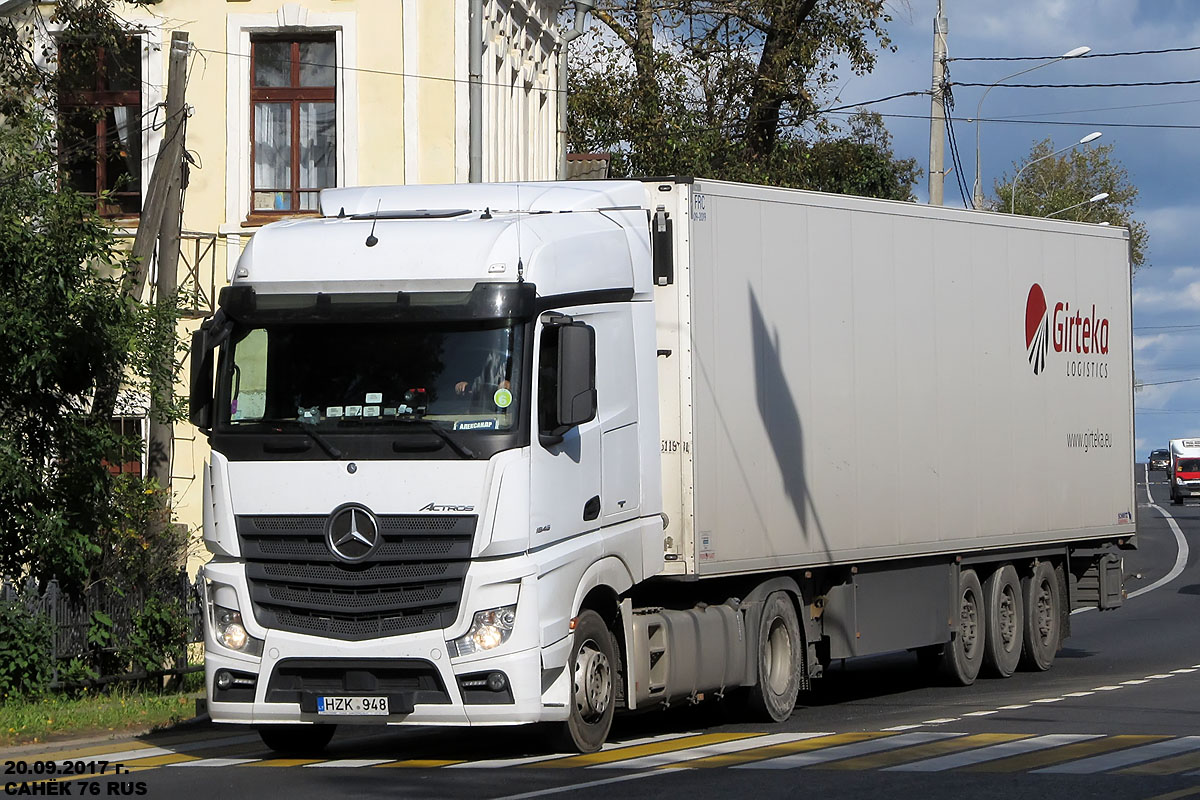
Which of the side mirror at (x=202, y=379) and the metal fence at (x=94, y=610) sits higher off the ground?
the side mirror at (x=202, y=379)

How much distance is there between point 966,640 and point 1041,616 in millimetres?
1781

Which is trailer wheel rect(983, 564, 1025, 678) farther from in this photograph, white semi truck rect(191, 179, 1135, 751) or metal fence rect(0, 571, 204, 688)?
metal fence rect(0, 571, 204, 688)

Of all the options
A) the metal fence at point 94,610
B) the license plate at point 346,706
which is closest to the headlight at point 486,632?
the license plate at point 346,706

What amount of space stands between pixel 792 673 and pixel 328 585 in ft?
15.3

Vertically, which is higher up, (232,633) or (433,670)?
(232,633)

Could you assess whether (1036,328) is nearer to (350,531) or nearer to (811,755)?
(811,755)

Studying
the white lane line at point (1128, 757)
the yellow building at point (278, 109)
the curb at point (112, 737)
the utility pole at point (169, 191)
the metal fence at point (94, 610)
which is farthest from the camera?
the yellow building at point (278, 109)

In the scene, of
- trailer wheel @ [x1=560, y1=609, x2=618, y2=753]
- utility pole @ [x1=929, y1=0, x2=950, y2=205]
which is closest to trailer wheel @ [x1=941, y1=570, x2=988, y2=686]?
trailer wheel @ [x1=560, y1=609, x2=618, y2=753]

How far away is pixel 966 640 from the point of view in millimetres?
17797

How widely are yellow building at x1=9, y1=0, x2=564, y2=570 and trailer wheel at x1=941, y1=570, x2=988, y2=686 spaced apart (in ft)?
30.5

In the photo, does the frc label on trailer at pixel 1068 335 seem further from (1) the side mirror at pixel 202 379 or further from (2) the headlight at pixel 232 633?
(2) the headlight at pixel 232 633

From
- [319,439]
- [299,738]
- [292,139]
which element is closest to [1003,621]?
[299,738]

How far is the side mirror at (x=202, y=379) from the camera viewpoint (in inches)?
461

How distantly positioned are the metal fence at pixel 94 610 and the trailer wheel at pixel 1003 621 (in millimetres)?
7306
